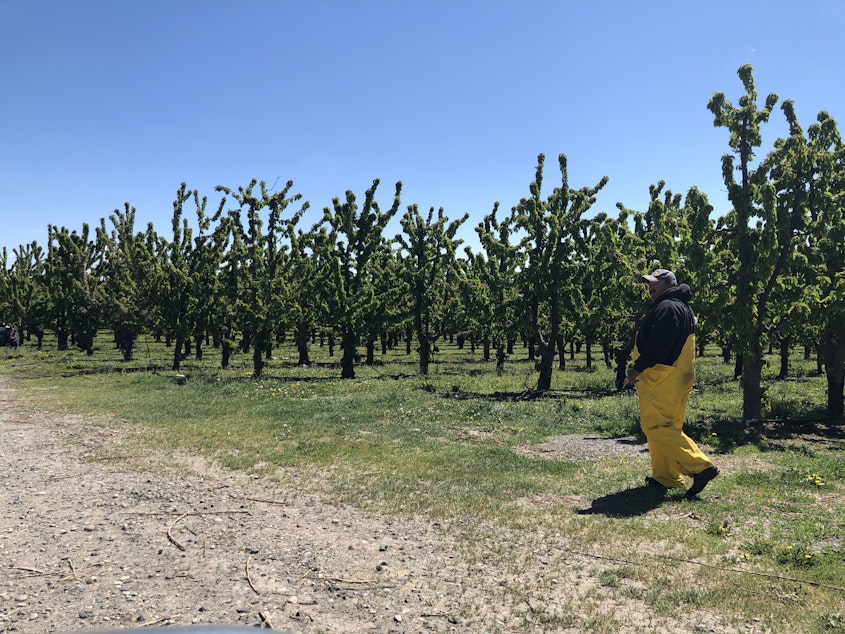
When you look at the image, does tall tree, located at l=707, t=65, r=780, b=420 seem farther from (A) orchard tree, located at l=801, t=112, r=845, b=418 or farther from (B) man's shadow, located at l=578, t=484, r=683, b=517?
(B) man's shadow, located at l=578, t=484, r=683, b=517

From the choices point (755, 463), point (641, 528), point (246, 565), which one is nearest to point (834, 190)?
point (755, 463)

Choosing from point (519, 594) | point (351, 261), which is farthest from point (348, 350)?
point (519, 594)

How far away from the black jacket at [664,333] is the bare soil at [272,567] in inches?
77.2

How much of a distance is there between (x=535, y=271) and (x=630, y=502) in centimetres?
1421

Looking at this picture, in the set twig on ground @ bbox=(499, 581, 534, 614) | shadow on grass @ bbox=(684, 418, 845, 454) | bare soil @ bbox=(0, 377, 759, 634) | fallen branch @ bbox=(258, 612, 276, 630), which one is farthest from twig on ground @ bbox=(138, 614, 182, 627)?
shadow on grass @ bbox=(684, 418, 845, 454)

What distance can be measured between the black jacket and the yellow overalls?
0.42ft

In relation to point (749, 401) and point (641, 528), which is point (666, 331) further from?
point (749, 401)

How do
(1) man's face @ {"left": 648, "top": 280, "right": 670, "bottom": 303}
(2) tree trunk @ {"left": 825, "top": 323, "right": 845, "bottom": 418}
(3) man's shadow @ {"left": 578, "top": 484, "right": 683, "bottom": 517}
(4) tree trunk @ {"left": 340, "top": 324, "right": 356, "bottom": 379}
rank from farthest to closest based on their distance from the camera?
(4) tree trunk @ {"left": 340, "top": 324, "right": 356, "bottom": 379} < (2) tree trunk @ {"left": 825, "top": 323, "right": 845, "bottom": 418} < (1) man's face @ {"left": 648, "top": 280, "right": 670, "bottom": 303} < (3) man's shadow @ {"left": 578, "top": 484, "right": 683, "bottom": 517}

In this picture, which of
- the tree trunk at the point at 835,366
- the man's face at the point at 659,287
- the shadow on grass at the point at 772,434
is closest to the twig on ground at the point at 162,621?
the man's face at the point at 659,287

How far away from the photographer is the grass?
475 cm

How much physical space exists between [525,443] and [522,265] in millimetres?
11463

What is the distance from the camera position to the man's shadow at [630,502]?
6.76 metres

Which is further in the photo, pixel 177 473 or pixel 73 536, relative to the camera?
pixel 177 473

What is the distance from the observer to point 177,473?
870 centimetres
